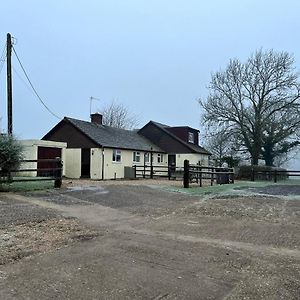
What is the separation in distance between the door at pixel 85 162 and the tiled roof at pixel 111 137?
49.8 inches

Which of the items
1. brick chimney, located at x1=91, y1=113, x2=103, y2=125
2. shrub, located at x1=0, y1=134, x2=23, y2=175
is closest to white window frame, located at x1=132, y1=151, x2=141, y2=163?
brick chimney, located at x1=91, y1=113, x2=103, y2=125

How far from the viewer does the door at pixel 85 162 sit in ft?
110

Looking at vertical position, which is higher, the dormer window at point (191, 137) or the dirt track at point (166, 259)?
the dormer window at point (191, 137)

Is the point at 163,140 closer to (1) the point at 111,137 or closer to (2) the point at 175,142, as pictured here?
(2) the point at 175,142

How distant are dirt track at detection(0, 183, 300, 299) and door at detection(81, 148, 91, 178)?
21.7m

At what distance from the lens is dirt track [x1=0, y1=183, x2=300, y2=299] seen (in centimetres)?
495

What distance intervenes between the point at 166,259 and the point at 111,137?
30.8 m

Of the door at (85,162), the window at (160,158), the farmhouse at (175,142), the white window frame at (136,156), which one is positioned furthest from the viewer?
the farmhouse at (175,142)

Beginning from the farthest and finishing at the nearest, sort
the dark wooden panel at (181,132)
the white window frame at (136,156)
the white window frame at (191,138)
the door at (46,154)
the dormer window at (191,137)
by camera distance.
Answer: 1. the dormer window at (191,137)
2. the white window frame at (191,138)
3. the dark wooden panel at (181,132)
4. the white window frame at (136,156)
5. the door at (46,154)

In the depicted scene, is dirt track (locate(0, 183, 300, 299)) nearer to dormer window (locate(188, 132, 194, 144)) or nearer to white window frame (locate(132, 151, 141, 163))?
white window frame (locate(132, 151, 141, 163))

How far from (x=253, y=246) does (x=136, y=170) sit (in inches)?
1154

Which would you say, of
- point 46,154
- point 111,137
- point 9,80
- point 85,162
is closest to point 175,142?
point 111,137

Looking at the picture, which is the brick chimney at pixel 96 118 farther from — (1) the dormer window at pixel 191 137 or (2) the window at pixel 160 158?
(1) the dormer window at pixel 191 137

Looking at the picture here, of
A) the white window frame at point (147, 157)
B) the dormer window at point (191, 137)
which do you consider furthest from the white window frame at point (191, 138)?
the white window frame at point (147, 157)
